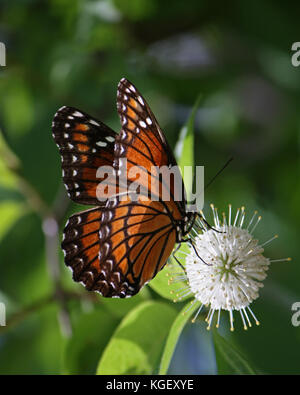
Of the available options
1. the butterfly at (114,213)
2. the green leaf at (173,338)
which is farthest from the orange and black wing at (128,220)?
the green leaf at (173,338)

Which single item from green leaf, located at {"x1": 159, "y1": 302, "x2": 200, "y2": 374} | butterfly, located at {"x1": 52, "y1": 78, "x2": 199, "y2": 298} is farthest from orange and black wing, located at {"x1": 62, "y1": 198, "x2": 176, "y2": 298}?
green leaf, located at {"x1": 159, "y1": 302, "x2": 200, "y2": 374}

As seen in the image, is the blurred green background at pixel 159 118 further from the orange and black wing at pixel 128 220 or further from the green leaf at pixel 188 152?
the green leaf at pixel 188 152

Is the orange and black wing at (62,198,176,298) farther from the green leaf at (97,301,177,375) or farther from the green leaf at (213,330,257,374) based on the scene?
the green leaf at (213,330,257,374)

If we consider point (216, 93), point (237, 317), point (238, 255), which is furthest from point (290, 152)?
point (238, 255)

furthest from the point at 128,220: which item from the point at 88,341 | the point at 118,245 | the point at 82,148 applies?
the point at 88,341

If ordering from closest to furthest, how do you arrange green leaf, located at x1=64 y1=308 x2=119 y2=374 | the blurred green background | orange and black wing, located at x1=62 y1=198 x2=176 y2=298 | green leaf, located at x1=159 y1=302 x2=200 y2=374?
green leaf, located at x1=159 y1=302 x2=200 y2=374 < orange and black wing, located at x1=62 y1=198 x2=176 y2=298 < green leaf, located at x1=64 y1=308 x2=119 y2=374 < the blurred green background

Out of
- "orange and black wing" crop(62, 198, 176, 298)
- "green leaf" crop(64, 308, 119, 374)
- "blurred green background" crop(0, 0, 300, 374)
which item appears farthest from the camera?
"blurred green background" crop(0, 0, 300, 374)
